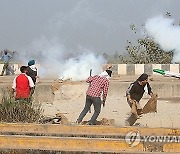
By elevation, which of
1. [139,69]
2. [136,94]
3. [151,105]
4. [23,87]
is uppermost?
[23,87]

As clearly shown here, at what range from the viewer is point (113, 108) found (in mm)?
15625

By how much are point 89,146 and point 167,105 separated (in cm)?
933

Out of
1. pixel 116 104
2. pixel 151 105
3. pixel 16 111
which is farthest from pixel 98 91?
pixel 116 104

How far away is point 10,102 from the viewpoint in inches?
411

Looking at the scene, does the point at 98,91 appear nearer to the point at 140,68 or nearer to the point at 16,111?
the point at 16,111

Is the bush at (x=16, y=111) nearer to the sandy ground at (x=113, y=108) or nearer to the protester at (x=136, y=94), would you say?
the protester at (x=136, y=94)

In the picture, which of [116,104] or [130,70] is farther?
[130,70]

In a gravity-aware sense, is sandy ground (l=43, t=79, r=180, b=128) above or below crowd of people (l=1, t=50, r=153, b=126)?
below

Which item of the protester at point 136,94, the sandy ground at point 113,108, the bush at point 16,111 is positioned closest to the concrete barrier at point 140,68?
the sandy ground at point 113,108

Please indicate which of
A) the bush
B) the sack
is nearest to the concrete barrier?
the sack

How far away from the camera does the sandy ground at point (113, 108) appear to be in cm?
1261

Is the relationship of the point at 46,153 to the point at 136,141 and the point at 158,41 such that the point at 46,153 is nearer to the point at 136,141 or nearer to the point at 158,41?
the point at 136,141

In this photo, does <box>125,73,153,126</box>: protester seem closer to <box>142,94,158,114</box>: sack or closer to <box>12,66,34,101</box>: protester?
<box>142,94,158,114</box>: sack

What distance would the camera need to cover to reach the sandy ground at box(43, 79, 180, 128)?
41.4 feet
